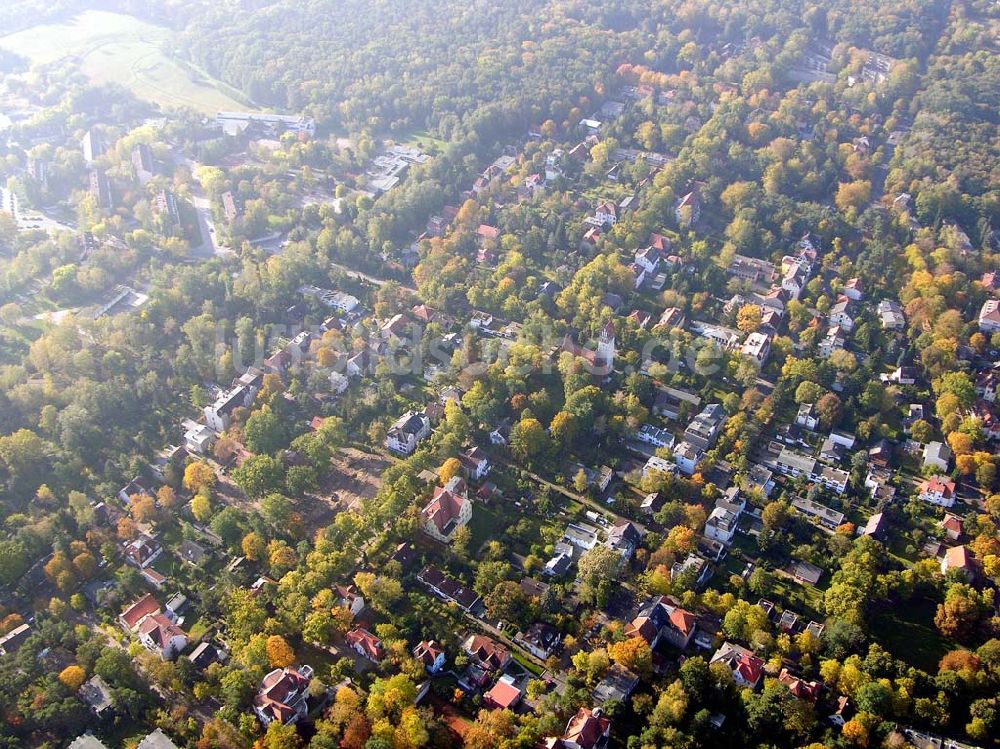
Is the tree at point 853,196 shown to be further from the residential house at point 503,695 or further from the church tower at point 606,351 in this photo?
the residential house at point 503,695

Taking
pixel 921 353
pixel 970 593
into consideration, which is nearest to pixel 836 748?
pixel 970 593

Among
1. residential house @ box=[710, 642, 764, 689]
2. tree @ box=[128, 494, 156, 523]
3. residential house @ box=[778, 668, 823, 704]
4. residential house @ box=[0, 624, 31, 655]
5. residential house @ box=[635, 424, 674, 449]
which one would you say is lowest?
residential house @ box=[0, 624, 31, 655]

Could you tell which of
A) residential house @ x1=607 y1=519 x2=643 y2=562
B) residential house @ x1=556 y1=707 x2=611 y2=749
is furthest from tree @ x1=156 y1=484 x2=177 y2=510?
residential house @ x1=556 y1=707 x2=611 y2=749

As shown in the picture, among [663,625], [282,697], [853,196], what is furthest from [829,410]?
[282,697]

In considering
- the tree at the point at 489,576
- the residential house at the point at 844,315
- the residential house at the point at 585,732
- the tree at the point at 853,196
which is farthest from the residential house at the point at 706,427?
the tree at the point at 853,196

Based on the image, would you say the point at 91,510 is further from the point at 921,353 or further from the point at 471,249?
the point at 921,353

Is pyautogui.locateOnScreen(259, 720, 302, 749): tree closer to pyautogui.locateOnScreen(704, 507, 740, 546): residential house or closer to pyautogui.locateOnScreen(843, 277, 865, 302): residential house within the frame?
pyautogui.locateOnScreen(704, 507, 740, 546): residential house
